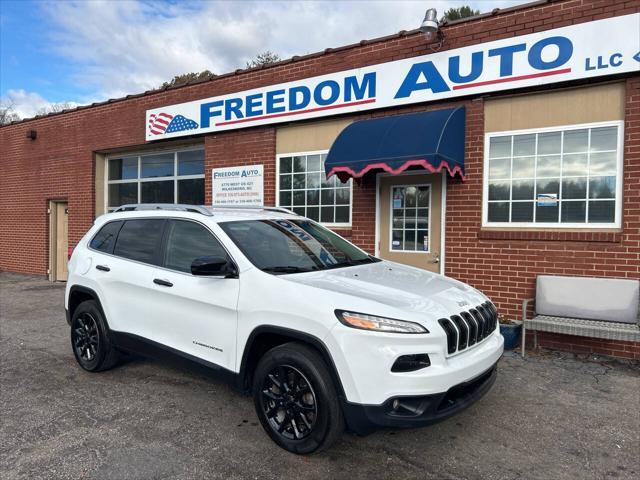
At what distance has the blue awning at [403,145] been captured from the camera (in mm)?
6066

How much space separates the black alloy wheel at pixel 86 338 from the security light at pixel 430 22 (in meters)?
5.61

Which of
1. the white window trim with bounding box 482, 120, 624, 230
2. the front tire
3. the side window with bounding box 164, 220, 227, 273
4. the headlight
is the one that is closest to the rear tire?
the side window with bounding box 164, 220, 227, 273

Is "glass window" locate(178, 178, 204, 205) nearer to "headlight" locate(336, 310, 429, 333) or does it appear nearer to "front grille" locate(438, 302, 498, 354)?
"front grille" locate(438, 302, 498, 354)

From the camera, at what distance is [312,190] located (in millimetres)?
8383

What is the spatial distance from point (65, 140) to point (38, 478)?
445 inches

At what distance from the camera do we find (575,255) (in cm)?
602

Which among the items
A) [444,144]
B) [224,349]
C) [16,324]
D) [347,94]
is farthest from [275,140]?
[224,349]

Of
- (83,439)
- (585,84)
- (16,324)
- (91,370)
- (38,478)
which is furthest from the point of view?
(16,324)

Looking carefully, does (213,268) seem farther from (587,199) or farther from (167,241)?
(587,199)

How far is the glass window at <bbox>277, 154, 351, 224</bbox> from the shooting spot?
806cm

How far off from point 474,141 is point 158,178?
24.5 feet

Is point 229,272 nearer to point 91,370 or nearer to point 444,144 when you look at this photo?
point 91,370

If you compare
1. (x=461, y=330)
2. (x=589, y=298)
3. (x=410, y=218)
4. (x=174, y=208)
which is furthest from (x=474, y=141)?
(x=174, y=208)

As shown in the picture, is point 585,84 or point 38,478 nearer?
point 38,478
